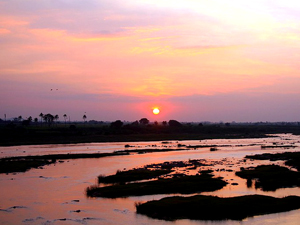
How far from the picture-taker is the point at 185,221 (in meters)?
27.2

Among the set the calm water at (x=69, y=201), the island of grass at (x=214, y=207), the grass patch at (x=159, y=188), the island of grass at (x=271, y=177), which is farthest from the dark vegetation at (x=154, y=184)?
the island of grass at (x=214, y=207)

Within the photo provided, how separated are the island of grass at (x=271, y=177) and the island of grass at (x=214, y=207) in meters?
6.85

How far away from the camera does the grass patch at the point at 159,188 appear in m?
35.8

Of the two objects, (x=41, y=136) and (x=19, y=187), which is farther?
(x=41, y=136)

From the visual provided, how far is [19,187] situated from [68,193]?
655 cm

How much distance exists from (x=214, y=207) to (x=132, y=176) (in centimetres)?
1692

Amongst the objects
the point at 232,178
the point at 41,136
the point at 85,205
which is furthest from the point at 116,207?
the point at 41,136

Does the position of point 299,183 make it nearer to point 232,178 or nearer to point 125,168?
point 232,178

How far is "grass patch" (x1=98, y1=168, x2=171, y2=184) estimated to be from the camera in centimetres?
4269

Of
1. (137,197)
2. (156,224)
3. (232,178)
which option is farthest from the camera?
(232,178)

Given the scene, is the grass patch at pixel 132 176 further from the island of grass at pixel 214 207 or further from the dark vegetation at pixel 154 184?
the island of grass at pixel 214 207

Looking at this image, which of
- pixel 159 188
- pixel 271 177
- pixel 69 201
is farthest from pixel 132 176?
pixel 271 177

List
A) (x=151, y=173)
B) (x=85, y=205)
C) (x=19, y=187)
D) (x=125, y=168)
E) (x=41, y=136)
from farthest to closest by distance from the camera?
(x=41, y=136)
(x=125, y=168)
(x=151, y=173)
(x=19, y=187)
(x=85, y=205)

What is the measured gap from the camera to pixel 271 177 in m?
43.1
